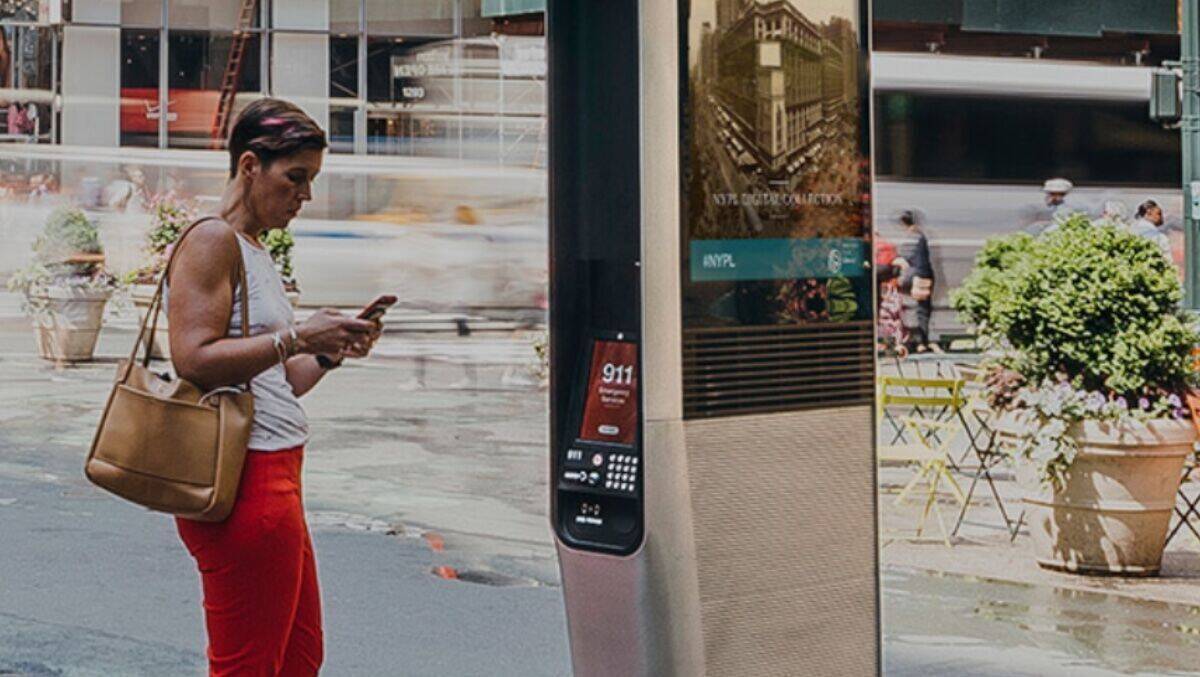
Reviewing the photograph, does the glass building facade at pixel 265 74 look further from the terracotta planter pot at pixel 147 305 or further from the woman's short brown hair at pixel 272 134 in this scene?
the woman's short brown hair at pixel 272 134

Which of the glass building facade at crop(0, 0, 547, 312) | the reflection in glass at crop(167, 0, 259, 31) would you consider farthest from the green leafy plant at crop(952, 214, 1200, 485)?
the reflection in glass at crop(167, 0, 259, 31)

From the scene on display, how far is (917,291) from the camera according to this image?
77.0 feet

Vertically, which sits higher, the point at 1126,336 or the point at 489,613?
the point at 1126,336

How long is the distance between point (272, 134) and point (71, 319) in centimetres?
1598

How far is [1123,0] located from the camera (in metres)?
26.8

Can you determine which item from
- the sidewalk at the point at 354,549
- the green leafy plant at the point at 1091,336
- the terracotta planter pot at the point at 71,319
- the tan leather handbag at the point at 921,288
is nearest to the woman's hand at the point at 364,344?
the sidewalk at the point at 354,549

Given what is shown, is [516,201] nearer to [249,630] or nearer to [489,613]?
[489,613]

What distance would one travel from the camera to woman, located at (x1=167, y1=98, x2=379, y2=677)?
4.08m

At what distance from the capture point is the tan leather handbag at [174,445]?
4027 mm

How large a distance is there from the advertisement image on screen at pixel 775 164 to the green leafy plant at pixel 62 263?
15860mm

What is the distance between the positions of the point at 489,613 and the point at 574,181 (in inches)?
156

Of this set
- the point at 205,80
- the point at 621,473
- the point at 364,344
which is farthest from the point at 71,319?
the point at 364,344

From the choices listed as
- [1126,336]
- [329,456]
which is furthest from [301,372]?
[329,456]

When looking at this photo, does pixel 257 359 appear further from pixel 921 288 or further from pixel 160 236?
pixel 921 288
